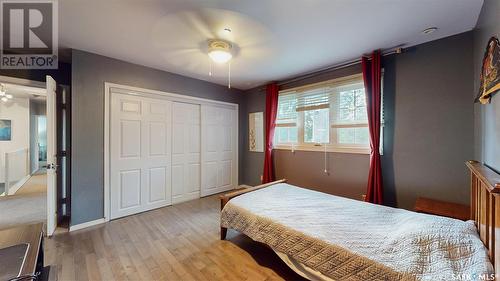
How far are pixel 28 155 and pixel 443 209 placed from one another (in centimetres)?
980

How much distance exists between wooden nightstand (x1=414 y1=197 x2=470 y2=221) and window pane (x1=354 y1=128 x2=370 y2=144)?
1.00 m

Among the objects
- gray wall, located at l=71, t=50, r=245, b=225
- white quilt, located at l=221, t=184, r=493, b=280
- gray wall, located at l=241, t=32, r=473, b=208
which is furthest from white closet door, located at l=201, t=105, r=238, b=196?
gray wall, located at l=241, t=32, r=473, b=208

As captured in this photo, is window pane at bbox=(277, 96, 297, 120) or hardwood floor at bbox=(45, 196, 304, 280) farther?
window pane at bbox=(277, 96, 297, 120)

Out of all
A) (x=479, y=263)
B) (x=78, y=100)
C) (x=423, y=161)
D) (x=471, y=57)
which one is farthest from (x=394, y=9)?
(x=78, y=100)

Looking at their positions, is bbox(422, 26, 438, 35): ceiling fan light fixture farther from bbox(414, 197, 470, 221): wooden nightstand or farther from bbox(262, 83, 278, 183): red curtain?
bbox(262, 83, 278, 183): red curtain

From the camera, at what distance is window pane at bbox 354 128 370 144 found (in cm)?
293

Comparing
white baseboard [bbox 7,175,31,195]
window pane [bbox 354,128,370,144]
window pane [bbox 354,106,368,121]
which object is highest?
window pane [bbox 354,106,368,121]

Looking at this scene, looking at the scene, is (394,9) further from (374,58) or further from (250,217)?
(250,217)

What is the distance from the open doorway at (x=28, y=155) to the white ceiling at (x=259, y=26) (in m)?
1.10

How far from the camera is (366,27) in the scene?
6.91 feet

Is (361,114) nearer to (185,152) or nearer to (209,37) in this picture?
(209,37)

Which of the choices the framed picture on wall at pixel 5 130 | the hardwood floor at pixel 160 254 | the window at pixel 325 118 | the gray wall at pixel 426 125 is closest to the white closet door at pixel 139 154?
the hardwood floor at pixel 160 254

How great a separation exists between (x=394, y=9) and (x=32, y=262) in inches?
129

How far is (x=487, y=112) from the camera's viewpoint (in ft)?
5.35
